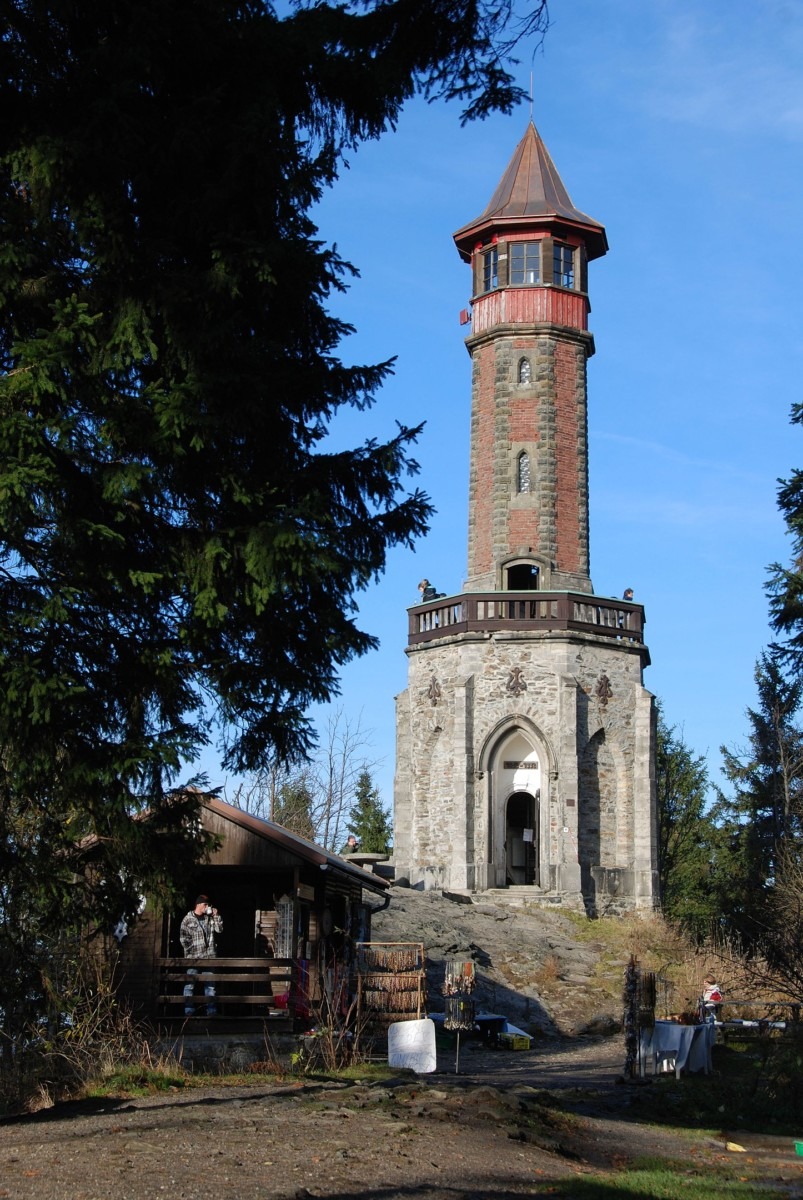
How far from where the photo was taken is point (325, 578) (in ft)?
35.2

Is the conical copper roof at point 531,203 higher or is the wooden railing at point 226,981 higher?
the conical copper roof at point 531,203

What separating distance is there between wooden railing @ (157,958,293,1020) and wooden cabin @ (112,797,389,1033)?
0.04ft

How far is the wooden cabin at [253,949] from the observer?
17.4m

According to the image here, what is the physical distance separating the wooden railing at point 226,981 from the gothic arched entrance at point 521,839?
17070 mm

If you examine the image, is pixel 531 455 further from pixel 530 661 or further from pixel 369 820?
pixel 369 820

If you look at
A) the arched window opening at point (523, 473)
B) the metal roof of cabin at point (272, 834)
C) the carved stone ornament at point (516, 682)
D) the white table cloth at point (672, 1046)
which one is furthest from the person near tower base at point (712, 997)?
the arched window opening at point (523, 473)

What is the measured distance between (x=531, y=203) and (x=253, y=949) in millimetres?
23637

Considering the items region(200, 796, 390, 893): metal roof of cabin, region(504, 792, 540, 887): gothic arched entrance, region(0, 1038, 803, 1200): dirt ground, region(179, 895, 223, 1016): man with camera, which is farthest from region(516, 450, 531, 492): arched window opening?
region(0, 1038, 803, 1200): dirt ground

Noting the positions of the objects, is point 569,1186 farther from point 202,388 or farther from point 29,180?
point 29,180

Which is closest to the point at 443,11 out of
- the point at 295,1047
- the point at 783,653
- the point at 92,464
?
the point at 92,464

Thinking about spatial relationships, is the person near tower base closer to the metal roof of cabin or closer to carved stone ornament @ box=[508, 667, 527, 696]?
the metal roof of cabin

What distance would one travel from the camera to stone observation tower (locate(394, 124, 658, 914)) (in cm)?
3416

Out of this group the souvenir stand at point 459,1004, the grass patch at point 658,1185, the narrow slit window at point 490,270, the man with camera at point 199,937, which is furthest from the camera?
the narrow slit window at point 490,270

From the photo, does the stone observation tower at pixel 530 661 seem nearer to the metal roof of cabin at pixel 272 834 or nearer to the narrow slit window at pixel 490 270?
the narrow slit window at pixel 490 270
